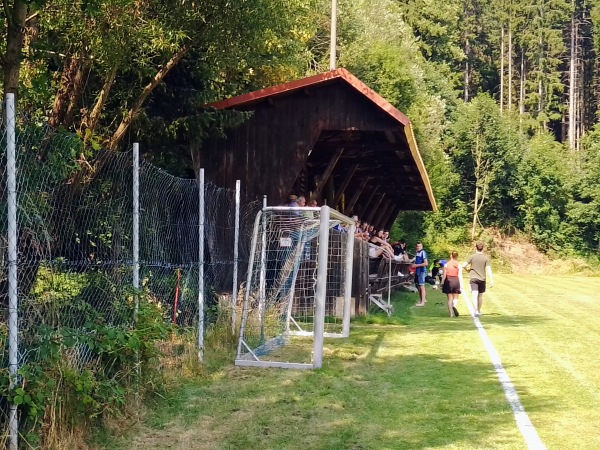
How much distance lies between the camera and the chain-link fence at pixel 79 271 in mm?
5352

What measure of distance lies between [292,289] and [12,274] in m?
7.43

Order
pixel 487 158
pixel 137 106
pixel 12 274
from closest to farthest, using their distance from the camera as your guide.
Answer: pixel 12 274 → pixel 137 106 → pixel 487 158

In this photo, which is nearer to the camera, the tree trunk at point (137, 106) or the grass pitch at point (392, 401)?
the grass pitch at point (392, 401)

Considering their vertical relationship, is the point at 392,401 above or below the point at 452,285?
below

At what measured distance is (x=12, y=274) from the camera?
5.14 meters

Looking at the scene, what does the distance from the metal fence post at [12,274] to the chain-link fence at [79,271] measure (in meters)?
0.01

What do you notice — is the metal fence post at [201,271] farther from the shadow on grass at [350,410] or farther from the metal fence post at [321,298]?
the metal fence post at [321,298]

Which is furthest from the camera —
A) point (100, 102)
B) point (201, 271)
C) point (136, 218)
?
point (100, 102)

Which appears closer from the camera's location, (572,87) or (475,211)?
(475,211)

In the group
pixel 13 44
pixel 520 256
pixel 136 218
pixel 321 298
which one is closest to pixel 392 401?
pixel 321 298

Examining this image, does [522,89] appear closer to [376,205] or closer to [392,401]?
[376,205]

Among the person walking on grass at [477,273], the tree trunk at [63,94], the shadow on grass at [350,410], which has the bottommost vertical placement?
the shadow on grass at [350,410]

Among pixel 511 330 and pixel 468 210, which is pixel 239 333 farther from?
pixel 468 210

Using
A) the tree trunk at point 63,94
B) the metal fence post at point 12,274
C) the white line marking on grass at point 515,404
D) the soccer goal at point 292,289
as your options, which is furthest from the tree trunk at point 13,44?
the white line marking on grass at point 515,404
